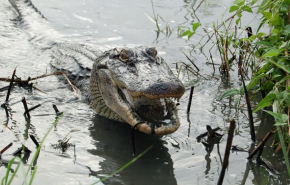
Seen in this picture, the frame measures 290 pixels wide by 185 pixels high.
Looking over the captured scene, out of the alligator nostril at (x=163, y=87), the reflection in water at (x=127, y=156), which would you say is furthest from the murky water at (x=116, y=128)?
the alligator nostril at (x=163, y=87)

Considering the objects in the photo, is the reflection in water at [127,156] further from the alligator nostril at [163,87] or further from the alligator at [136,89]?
the alligator nostril at [163,87]

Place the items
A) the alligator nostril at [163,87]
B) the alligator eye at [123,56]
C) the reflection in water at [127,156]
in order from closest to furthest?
1. the reflection in water at [127,156]
2. the alligator nostril at [163,87]
3. the alligator eye at [123,56]

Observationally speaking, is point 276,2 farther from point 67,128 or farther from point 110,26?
point 110,26

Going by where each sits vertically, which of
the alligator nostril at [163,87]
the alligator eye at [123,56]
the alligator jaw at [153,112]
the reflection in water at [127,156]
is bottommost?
the reflection in water at [127,156]

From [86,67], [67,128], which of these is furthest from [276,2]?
[86,67]

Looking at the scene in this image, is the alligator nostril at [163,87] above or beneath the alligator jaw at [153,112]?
above

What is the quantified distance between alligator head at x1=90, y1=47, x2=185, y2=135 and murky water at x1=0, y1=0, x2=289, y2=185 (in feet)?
0.85

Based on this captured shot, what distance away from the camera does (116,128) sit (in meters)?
4.50

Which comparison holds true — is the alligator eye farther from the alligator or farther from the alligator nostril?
the alligator nostril

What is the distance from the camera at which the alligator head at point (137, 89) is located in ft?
12.0

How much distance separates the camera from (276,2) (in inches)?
148

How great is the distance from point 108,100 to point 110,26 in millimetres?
3594

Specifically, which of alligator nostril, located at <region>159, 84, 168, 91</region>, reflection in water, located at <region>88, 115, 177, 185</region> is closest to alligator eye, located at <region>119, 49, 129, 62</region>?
reflection in water, located at <region>88, 115, 177, 185</region>

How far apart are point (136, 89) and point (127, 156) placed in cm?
57
